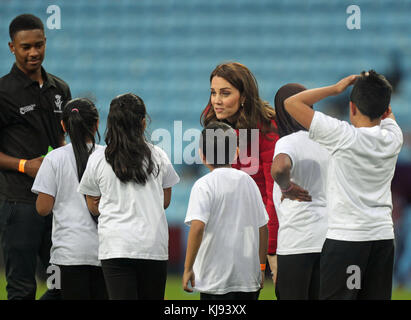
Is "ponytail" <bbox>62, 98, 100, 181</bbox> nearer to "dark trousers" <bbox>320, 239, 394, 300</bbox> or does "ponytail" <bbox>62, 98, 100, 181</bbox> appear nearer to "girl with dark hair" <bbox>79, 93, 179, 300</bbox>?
"girl with dark hair" <bbox>79, 93, 179, 300</bbox>

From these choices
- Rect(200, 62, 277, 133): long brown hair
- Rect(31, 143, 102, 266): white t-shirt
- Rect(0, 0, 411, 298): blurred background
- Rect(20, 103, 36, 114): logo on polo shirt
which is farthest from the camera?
Rect(0, 0, 411, 298): blurred background

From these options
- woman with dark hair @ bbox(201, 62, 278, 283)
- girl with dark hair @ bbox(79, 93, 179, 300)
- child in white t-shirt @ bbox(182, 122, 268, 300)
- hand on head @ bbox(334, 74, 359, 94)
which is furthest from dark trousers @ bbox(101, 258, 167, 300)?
hand on head @ bbox(334, 74, 359, 94)

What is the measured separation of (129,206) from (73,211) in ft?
1.18

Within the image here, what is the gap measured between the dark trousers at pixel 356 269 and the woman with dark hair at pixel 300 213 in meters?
0.18

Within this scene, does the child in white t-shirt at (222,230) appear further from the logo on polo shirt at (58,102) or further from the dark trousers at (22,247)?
the logo on polo shirt at (58,102)

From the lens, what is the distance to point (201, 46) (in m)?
8.27

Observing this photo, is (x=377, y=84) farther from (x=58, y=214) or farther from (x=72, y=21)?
(x=72, y=21)

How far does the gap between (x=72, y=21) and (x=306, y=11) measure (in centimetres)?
282

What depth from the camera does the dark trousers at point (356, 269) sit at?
2.53 meters

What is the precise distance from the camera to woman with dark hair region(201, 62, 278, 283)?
3.12 meters

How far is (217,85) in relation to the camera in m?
3.22

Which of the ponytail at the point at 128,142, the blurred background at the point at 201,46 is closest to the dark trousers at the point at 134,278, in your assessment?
the ponytail at the point at 128,142

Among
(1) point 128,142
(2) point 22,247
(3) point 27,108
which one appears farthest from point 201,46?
(1) point 128,142

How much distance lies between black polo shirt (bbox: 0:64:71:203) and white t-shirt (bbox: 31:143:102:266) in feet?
1.17
